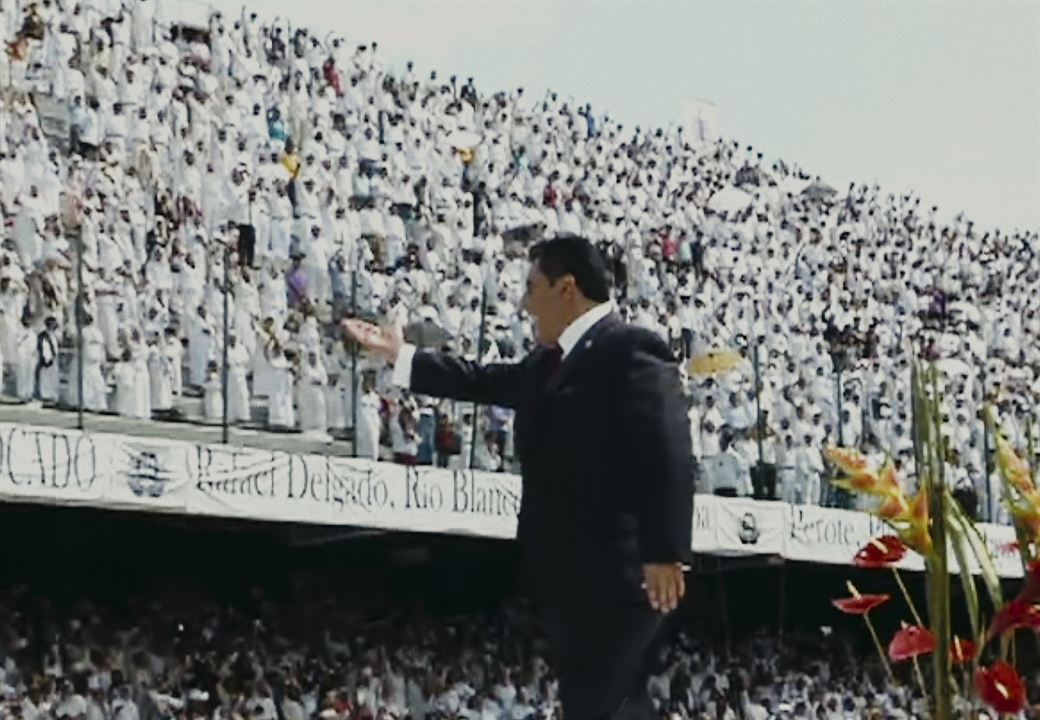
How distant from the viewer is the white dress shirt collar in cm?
466

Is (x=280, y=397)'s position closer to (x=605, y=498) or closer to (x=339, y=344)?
(x=339, y=344)

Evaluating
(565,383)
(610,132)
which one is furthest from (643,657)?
(610,132)

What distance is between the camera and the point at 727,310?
2786 centimetres

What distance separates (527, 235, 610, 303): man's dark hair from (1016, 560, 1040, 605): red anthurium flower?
1.24 meters

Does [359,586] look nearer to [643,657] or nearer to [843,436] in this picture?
[843,436]

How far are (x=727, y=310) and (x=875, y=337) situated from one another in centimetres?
262

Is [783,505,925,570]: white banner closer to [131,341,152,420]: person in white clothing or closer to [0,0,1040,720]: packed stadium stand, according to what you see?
[0,0,1040,720]: packed stadium stand

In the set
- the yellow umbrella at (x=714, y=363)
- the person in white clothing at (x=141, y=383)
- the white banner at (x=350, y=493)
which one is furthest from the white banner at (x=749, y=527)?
the person in white clothing at (x=141, y=383)

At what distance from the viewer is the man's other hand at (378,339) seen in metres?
4.89

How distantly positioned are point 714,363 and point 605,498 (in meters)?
17.1

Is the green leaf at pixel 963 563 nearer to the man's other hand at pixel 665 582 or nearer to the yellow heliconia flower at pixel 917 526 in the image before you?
the yellow heliconia flower at pixel 917 526

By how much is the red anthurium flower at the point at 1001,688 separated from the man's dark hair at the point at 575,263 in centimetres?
127

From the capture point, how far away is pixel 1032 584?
12.2 feet

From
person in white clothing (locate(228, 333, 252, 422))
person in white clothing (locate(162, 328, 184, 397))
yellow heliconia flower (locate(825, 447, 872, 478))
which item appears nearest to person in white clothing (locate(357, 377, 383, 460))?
person in white clothing (locate(228, 333, 252, 422))
